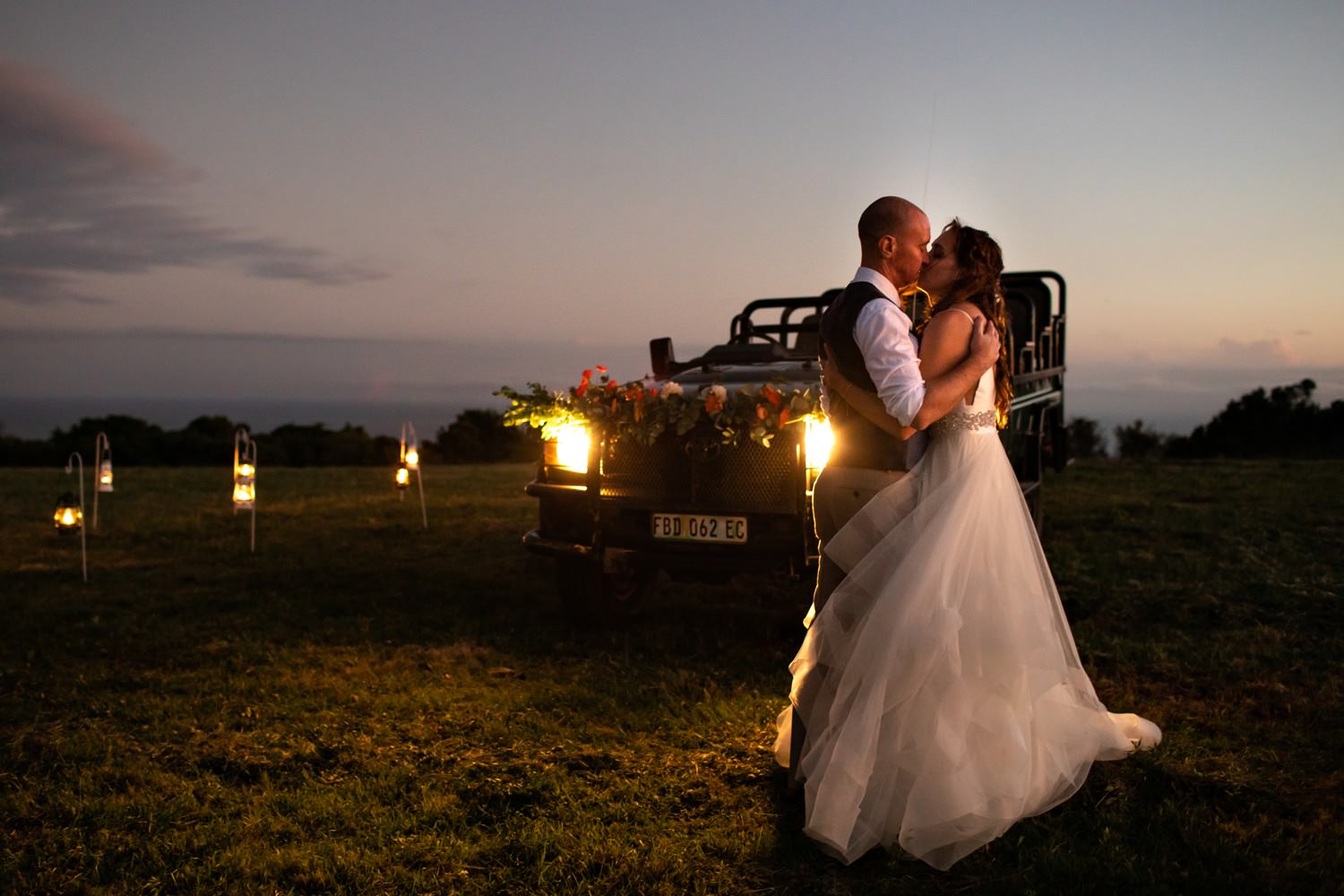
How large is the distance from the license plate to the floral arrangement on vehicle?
0.44 m

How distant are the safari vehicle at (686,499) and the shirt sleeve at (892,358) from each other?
2.22 metres

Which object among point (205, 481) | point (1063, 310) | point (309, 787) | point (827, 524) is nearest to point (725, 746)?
point (827, 524)

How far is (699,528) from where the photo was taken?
20.0 ft

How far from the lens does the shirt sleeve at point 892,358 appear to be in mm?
3336

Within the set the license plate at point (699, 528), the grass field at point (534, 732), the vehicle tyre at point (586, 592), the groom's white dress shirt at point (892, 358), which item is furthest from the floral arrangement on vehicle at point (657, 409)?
the groom's white dress shirt at point (892, 358)

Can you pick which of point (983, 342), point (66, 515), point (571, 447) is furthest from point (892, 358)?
point (66, 515)

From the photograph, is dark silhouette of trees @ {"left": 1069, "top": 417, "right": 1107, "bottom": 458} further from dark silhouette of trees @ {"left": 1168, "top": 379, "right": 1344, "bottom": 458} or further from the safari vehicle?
the safari vehicle

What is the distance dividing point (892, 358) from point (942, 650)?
1.00 metres

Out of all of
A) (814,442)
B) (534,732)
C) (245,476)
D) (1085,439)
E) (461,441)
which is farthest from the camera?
(461,441)

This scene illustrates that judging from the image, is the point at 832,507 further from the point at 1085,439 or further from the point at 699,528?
the point at 1085,439

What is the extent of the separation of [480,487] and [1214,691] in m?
12.6

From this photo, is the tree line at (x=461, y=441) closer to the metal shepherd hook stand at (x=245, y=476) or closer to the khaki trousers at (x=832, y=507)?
the metal shepherd hook stand at (x=245, y=476)

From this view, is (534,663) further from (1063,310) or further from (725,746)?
(1063,310)

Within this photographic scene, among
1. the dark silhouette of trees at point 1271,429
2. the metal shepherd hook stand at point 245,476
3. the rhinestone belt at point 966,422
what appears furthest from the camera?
the dark silhouette of trees at point 1271,429
